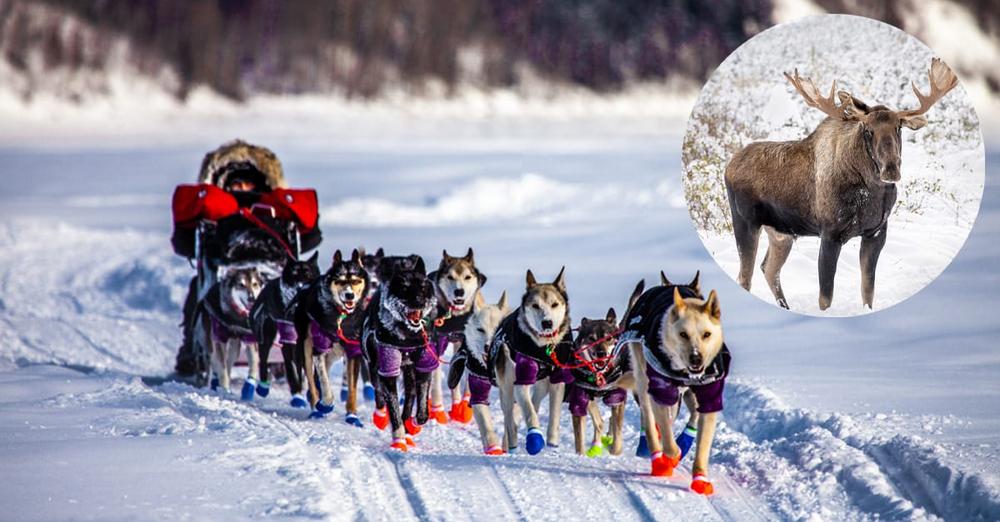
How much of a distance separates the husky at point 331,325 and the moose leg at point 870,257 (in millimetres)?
3225

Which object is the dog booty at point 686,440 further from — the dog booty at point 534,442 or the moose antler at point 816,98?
the moose antler at point 816,98

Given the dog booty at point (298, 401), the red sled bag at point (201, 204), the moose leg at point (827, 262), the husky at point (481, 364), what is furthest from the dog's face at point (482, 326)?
the red sled bag at point (201, 204)

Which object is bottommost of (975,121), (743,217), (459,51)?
(743,217)

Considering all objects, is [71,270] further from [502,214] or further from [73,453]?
[73,453]

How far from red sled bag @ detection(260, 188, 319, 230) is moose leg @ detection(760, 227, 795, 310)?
15.6 feet

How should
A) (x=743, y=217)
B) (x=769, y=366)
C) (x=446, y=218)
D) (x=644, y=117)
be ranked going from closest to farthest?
(x=743, y=217), (x=769, y=366), (x=446, y=218), (x=644, y=117)

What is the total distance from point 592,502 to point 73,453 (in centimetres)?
247

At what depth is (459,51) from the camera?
26.3 metres

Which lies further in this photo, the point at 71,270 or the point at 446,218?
the point at 446,218

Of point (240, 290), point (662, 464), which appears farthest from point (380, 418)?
point (662, 464)

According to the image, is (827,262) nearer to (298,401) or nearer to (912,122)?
(912,122)

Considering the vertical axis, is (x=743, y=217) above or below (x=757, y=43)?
below

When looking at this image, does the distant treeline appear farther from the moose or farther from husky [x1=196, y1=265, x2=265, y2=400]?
the moose

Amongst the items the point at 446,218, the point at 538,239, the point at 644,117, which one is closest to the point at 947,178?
the point at 538,239
